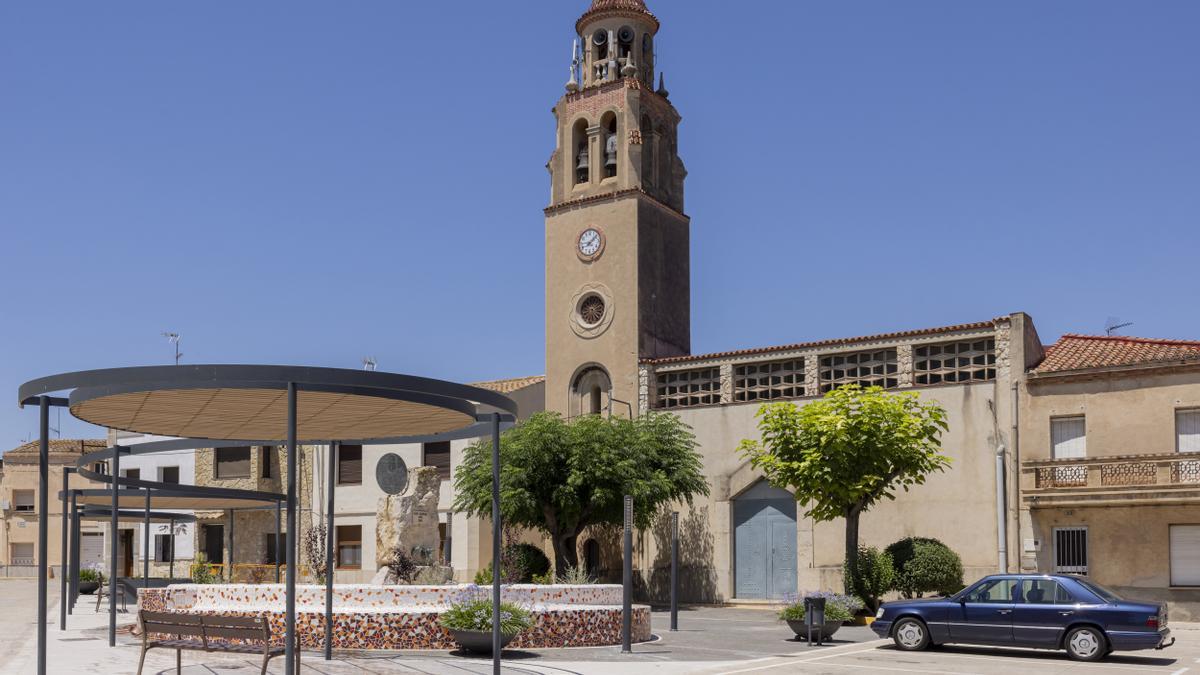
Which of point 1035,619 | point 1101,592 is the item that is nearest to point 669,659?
point 1035,619

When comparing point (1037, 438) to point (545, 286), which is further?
point (545, 286)

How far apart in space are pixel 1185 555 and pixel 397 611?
2101 cm

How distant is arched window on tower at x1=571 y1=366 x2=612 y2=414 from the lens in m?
41.9

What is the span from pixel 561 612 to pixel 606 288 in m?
22.8

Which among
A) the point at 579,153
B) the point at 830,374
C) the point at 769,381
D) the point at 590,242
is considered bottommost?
the point at 769,381

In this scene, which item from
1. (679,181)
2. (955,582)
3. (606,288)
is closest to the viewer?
(955,582)

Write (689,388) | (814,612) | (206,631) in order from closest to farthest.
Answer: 1. (206,631)
2. (814,612)
3. (689,388)

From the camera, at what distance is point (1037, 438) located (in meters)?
33.2

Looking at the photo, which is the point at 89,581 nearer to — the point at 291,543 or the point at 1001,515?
the point at 1001,515

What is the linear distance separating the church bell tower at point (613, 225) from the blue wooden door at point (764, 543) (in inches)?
206

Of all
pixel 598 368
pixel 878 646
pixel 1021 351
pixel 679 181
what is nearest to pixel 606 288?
pixel 598 368

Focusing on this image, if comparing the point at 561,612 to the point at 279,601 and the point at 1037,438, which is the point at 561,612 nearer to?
the point at 279,601

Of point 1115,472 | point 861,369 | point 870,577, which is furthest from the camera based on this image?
point 861,369

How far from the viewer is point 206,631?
1403 cm
